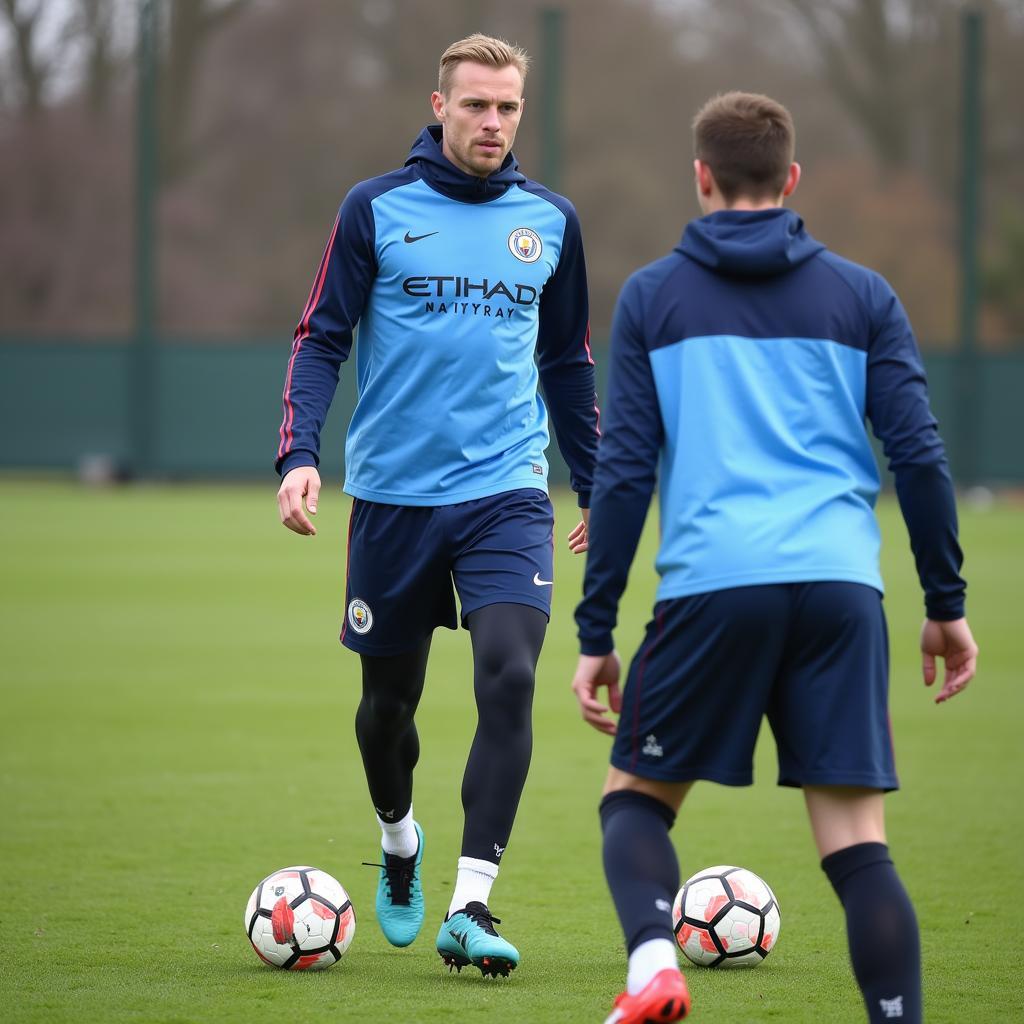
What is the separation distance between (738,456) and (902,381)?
1.18 ft

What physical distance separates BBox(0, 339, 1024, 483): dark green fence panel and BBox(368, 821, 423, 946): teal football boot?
22.7 metres

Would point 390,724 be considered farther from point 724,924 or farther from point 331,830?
point 331,830

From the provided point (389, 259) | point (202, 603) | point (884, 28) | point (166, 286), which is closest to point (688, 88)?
point (884, 28)

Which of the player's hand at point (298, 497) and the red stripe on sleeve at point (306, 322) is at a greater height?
the red stripe on sleeve at point (306, 322)

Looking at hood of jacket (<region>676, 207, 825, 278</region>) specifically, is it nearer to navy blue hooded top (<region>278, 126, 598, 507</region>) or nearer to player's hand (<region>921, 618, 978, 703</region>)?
player's hand (<region>921, 618, 978, 703</region>)

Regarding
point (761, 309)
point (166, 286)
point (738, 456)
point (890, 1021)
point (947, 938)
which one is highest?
point (761, 309)

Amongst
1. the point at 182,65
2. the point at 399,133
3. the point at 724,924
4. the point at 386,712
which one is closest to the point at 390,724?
the point at 386,712

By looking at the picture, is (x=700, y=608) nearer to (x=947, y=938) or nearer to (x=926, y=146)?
(x=947, y=938)

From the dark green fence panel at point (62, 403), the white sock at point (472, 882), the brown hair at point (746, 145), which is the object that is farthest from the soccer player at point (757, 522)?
the dark green fence panel at point (62, 403)

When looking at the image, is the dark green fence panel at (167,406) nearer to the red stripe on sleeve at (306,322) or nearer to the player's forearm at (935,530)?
the red stripe on sleeve at (306,322)

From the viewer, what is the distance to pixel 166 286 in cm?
3531

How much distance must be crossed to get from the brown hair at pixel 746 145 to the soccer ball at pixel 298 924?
221 cm

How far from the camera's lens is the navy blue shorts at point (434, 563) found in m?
4.64

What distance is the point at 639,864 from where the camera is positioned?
3393mm
